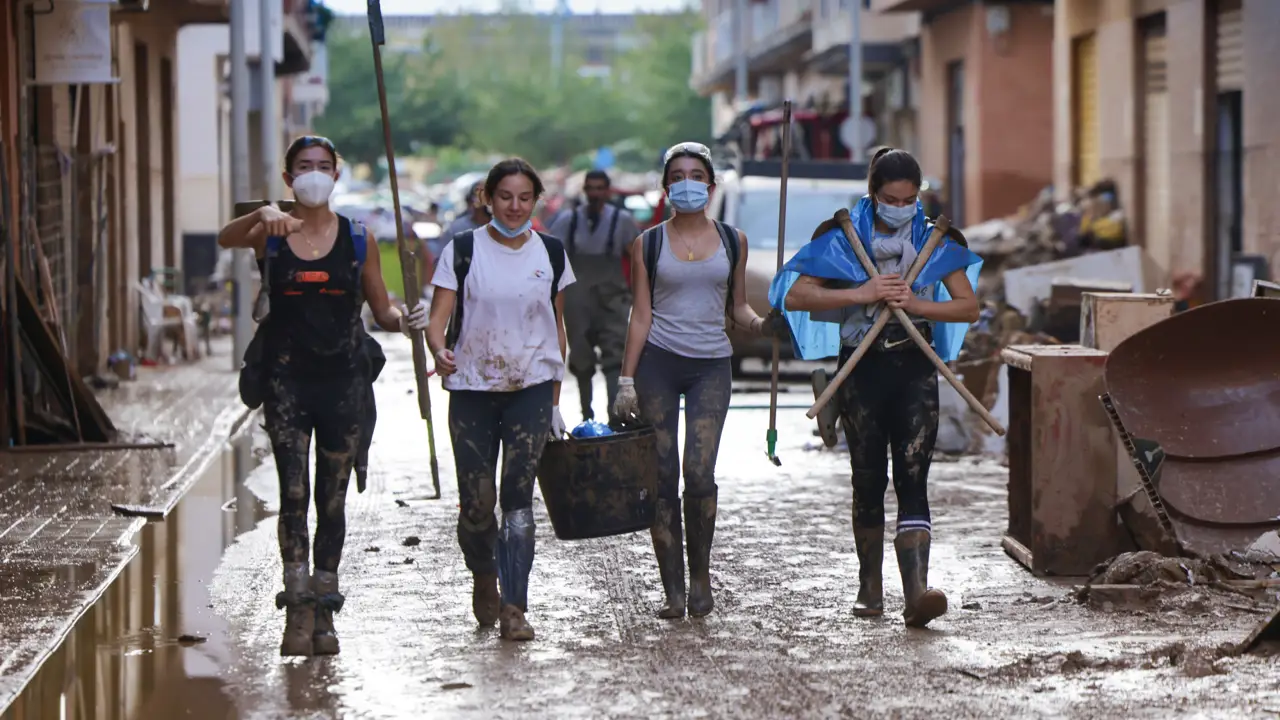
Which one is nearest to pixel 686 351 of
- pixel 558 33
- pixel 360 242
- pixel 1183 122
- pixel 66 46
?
pixel 360 242

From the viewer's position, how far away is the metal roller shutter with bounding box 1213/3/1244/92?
2025cm

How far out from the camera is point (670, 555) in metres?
7.93

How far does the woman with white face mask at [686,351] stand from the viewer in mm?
7887

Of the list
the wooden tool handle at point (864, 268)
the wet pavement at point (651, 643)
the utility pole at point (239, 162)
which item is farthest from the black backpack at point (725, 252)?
the utility pole at point (239, 162)

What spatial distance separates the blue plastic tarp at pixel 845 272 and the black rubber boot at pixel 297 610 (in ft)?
6.44

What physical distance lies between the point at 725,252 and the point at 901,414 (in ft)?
2.97

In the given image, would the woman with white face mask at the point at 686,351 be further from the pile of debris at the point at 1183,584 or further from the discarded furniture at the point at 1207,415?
the discarded furniture at the point at 1207,415

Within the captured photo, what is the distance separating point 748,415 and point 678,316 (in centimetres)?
830

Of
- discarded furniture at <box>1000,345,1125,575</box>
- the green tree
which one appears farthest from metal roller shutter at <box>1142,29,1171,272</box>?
the green tree

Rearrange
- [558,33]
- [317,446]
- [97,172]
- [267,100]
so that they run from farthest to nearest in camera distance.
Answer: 1. [558,33]
2. [267,100]
3. [97,172]
4. [317,446]

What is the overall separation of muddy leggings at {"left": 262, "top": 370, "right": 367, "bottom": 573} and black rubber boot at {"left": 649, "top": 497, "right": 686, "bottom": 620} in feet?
4.03

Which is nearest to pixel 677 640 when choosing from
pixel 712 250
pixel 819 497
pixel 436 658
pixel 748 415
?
pixel 436 658

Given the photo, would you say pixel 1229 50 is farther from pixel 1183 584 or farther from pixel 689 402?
pixel 689 402

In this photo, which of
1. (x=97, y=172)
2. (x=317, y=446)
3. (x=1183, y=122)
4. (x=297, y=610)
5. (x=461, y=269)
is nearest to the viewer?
(x=297, y=610)
